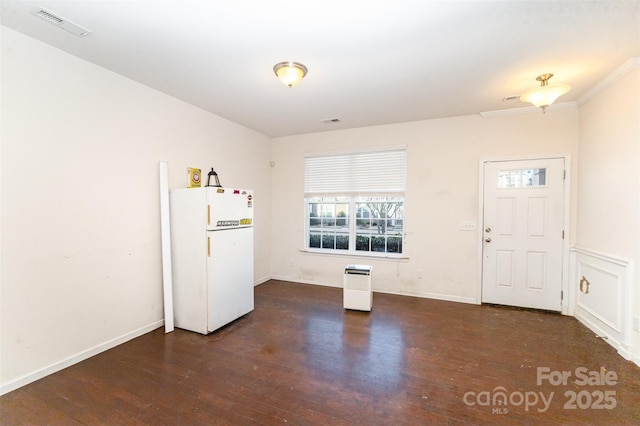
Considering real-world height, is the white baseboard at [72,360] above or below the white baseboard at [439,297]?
above

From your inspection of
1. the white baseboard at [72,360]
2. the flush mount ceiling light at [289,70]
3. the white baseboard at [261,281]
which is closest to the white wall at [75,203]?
the white baseboard at [72,360]

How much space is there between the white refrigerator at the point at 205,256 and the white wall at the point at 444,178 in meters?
2.10

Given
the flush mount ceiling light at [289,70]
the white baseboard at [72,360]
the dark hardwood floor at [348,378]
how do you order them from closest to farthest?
1. the dark hardwood floor at [348,378]
2. the white baseboard at [72,360]
3. the flush mount ceiling light at [289,70]

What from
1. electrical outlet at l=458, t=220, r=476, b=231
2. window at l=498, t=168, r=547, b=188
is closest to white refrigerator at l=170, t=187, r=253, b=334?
electrical outlet at l=458, t=220, r=476, b=231

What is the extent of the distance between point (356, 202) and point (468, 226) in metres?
1.80

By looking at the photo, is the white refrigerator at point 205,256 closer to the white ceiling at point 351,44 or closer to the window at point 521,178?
the white ceiling at point 351,44

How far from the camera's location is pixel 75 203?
247 cm

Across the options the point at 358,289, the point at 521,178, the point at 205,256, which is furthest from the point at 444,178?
the point at 205,256

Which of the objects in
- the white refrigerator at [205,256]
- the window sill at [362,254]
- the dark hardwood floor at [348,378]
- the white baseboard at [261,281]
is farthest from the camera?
the white baseboard at [261,281]

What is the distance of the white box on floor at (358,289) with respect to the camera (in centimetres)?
369

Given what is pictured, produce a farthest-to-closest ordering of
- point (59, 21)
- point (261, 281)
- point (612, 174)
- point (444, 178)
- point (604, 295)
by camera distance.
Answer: point (261, 281) → point (444, 178) → point (604, 295) → point (612, 174) → point (59, 21)

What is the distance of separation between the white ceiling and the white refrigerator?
132 centimetres

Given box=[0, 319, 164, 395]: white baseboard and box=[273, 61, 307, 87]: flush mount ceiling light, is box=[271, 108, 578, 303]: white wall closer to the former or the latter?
box=[273, 61, 307, 87]: flush mount ceiling light

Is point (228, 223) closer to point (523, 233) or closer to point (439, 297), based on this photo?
point (439, 297)
